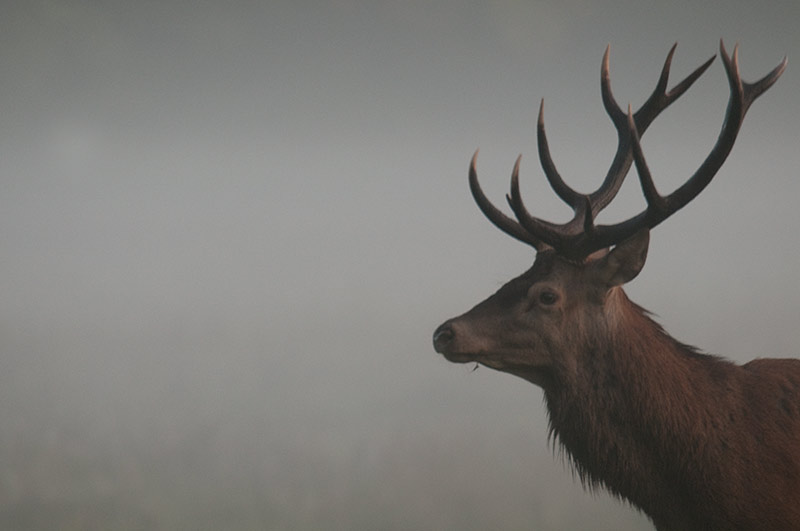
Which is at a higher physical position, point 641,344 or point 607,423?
point 641,344

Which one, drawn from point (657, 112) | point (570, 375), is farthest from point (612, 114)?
point (570, 375)

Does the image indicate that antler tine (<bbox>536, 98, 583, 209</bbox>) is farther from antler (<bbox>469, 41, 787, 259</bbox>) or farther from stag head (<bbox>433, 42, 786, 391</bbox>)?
stag head (<bbox>433, 42, 786, 391</bbox>)

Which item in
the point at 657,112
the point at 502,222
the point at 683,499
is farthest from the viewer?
the point at 657,112

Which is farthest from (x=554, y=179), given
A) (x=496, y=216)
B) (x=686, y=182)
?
(x=686, y=182)

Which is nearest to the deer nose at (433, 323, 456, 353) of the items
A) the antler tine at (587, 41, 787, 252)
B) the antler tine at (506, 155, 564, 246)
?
the antler tine at (506, 155, 564, 246)

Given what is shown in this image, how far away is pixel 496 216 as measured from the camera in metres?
2.87

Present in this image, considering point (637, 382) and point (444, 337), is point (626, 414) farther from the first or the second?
point (444, 337)

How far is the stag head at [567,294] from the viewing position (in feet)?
8.45

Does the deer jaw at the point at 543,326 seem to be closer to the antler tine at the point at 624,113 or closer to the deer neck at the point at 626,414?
the deer neck at the point at 626,414

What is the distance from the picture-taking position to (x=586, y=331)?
2656 mm

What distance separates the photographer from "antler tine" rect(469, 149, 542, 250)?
2861mm

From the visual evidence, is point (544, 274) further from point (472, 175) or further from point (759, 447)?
point (759, 447)

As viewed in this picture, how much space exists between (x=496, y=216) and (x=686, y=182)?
0.70 m

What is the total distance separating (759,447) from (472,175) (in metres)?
1.42
